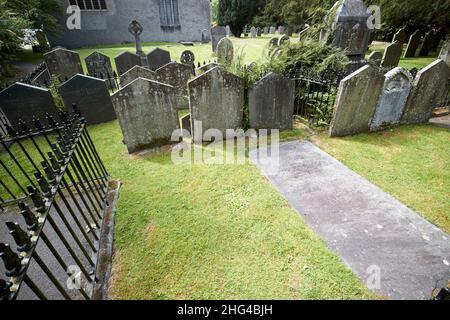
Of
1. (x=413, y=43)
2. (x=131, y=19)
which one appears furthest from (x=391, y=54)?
(x=131, y=19)

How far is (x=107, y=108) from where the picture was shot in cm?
680

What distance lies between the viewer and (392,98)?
18.1 ft

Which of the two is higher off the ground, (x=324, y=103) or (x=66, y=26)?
(x=66, y=26)

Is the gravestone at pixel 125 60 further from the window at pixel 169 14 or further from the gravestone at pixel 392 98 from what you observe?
the window at pixel 169 14

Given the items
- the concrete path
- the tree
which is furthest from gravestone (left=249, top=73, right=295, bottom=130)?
the tree

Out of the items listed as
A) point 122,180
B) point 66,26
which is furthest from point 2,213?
point 66,26

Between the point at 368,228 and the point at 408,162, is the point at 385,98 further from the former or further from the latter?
the point at 368,228

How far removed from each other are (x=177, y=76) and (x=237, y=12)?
32.8 meters

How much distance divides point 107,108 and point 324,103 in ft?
20.3

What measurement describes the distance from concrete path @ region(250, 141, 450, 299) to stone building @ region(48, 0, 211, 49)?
2758 cm

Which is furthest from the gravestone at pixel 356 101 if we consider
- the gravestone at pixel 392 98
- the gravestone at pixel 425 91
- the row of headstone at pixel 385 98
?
the gravestone at pixel 425 91

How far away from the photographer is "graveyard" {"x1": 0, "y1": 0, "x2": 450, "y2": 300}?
2488mm
